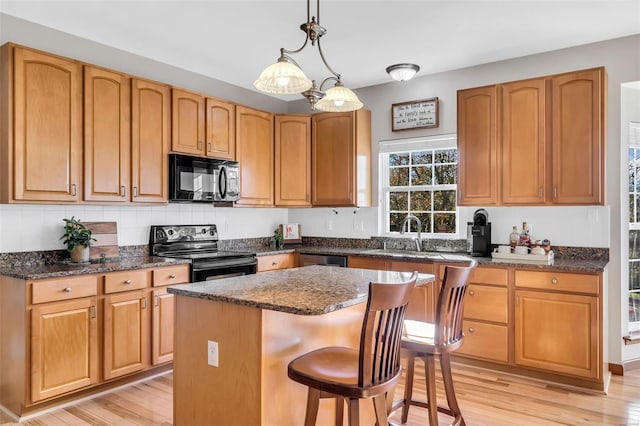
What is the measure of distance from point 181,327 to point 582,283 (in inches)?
108

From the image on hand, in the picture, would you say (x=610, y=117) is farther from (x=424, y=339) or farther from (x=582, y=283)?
(x=424, y=339)

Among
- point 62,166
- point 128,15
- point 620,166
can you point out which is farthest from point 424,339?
point 128,15

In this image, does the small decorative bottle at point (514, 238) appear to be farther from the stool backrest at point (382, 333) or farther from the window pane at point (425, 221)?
the stool backrest at point (382, 333)

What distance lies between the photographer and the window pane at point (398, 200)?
15.4 ft

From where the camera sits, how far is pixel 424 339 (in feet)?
7.63

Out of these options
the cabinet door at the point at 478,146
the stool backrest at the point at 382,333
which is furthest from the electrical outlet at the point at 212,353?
the cabinet door at the point at 478,146

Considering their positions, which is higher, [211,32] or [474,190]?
[211,32]

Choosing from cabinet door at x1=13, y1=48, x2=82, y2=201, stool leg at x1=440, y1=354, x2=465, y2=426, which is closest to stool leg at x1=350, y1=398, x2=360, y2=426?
stool leg at x1=440, y1=354, x2=465, y2=426

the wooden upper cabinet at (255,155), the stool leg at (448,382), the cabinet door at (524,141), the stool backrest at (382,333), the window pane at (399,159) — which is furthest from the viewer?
the window pane at (399,159)

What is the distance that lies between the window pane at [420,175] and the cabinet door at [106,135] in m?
2.74

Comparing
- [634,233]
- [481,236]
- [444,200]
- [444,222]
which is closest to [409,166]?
[444,200]

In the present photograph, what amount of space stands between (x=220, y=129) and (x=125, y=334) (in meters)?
2.04

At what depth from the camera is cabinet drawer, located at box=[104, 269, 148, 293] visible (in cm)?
309

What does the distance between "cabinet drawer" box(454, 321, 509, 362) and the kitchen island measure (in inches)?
68.2
